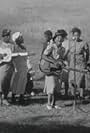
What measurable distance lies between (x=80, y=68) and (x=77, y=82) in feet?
1.34

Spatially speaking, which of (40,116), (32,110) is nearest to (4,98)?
(32,110)

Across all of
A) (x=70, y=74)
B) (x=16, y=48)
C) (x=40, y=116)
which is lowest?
(x=40, y=116)

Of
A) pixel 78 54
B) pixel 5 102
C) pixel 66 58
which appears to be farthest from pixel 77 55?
pixel 5 102

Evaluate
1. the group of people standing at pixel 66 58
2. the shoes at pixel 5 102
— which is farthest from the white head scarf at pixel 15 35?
the shoes at pixel 5 102

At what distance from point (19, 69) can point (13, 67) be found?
0.17m

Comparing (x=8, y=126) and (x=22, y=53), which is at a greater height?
(x=22, y=53)

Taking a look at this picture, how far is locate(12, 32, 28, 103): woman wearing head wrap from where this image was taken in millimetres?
9172

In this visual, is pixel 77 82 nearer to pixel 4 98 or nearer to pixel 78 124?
pixel 4 98

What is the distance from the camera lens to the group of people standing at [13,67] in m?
9.10

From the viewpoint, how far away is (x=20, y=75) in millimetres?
9555

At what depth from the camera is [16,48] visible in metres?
9.10

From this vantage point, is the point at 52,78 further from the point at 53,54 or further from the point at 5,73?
the point at 5,73

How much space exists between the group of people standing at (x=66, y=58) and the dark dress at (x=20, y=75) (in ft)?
2.51

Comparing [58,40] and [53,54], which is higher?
[58,40]
